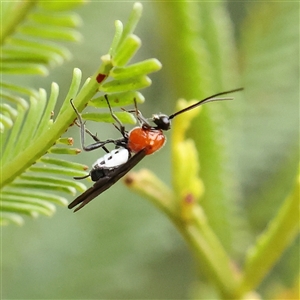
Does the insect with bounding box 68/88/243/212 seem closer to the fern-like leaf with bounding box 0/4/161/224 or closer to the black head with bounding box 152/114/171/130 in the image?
the black head with bounding box 152/114/171/130

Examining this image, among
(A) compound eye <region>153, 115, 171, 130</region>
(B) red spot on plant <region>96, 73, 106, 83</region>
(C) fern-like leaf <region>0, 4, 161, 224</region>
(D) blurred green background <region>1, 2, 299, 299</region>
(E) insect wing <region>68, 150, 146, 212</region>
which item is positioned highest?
(B) red spot on plant <region>96, 73, 106, 83</region>

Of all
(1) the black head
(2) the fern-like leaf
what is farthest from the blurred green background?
(2) the fern-like leaf

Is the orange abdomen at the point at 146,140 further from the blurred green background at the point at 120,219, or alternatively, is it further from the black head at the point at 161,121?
the blurred green background at the point at 120,219

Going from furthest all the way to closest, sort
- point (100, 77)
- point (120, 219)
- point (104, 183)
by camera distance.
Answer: point (120, 219) < point (104, 183) < point (100, 77)

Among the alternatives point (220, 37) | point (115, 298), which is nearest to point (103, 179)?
point (220, 37)

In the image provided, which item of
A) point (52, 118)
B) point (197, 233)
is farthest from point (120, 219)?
point (52, 118)

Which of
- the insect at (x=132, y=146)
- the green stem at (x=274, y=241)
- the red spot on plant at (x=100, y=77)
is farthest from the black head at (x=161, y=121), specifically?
the red spot on plant at (x=100, y=77)

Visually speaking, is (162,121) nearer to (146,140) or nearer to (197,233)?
(146,140)
